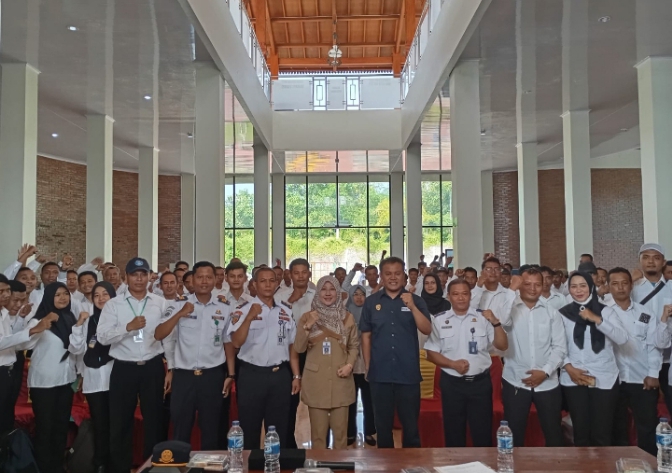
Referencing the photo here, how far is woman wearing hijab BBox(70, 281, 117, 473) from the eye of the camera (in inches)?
182

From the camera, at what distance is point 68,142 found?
49.1 feet

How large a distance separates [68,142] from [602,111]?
12.7m

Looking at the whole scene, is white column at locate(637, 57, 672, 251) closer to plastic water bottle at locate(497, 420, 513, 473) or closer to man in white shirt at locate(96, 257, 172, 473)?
plastic water bottle at locate(497, 420, 513, 473)

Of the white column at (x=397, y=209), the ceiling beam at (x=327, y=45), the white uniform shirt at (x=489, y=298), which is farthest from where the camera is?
the ceiling beam at (x=327, y=45)

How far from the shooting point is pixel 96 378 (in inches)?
183

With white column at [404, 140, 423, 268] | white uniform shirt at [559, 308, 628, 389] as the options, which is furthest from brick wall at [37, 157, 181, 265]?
white uniform shirt at [559, 308, 628, 389]

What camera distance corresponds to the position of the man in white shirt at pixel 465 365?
4.19 metres

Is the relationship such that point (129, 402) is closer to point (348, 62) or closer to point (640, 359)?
point (640, 359)

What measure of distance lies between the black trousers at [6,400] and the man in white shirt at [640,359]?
464cm

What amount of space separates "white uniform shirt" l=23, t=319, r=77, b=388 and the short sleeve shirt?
7.86ft

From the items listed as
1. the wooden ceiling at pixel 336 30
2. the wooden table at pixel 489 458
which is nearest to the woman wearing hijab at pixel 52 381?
the wooden table at pixel 489 458

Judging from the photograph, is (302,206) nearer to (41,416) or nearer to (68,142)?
(68,142)

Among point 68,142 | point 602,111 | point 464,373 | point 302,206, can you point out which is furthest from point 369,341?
point 302,206

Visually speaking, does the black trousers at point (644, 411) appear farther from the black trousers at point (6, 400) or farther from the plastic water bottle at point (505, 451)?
the black trousers at point (6, 400)
